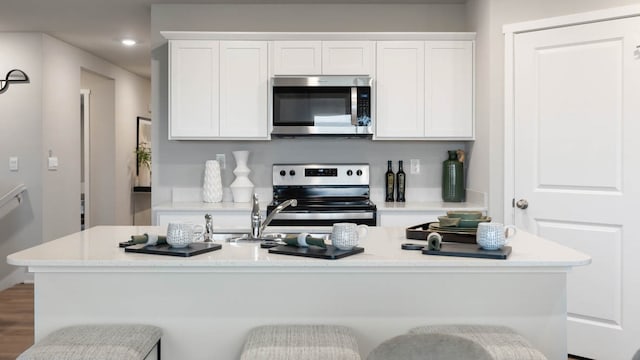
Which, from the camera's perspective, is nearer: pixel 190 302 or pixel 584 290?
pixel 190 302

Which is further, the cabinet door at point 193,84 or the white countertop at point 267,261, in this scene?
the cabinet door at point 193,84

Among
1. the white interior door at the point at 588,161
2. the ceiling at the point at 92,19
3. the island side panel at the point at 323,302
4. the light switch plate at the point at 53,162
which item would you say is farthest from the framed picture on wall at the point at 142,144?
the island side panel at the point at 323,302

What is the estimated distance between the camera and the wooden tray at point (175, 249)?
1.88 m

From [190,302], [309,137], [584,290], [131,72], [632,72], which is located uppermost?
[131,72]

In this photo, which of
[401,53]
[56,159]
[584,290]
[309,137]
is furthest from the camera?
[56,159]

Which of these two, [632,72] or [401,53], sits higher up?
[401,53]

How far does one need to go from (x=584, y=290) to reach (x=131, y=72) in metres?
6.10

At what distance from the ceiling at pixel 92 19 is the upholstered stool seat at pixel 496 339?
3024 millimetres

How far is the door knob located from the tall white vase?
1947 millimetres

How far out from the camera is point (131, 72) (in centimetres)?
728

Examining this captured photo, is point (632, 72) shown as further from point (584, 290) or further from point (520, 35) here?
point (584, 290)

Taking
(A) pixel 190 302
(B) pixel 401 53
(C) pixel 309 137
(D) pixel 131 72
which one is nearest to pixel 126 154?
(D) pixel 131 72

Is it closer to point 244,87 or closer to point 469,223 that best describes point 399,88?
point 244,87

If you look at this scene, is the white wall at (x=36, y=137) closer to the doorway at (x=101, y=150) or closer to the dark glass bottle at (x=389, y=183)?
the doorway at (x=101, y=150)
